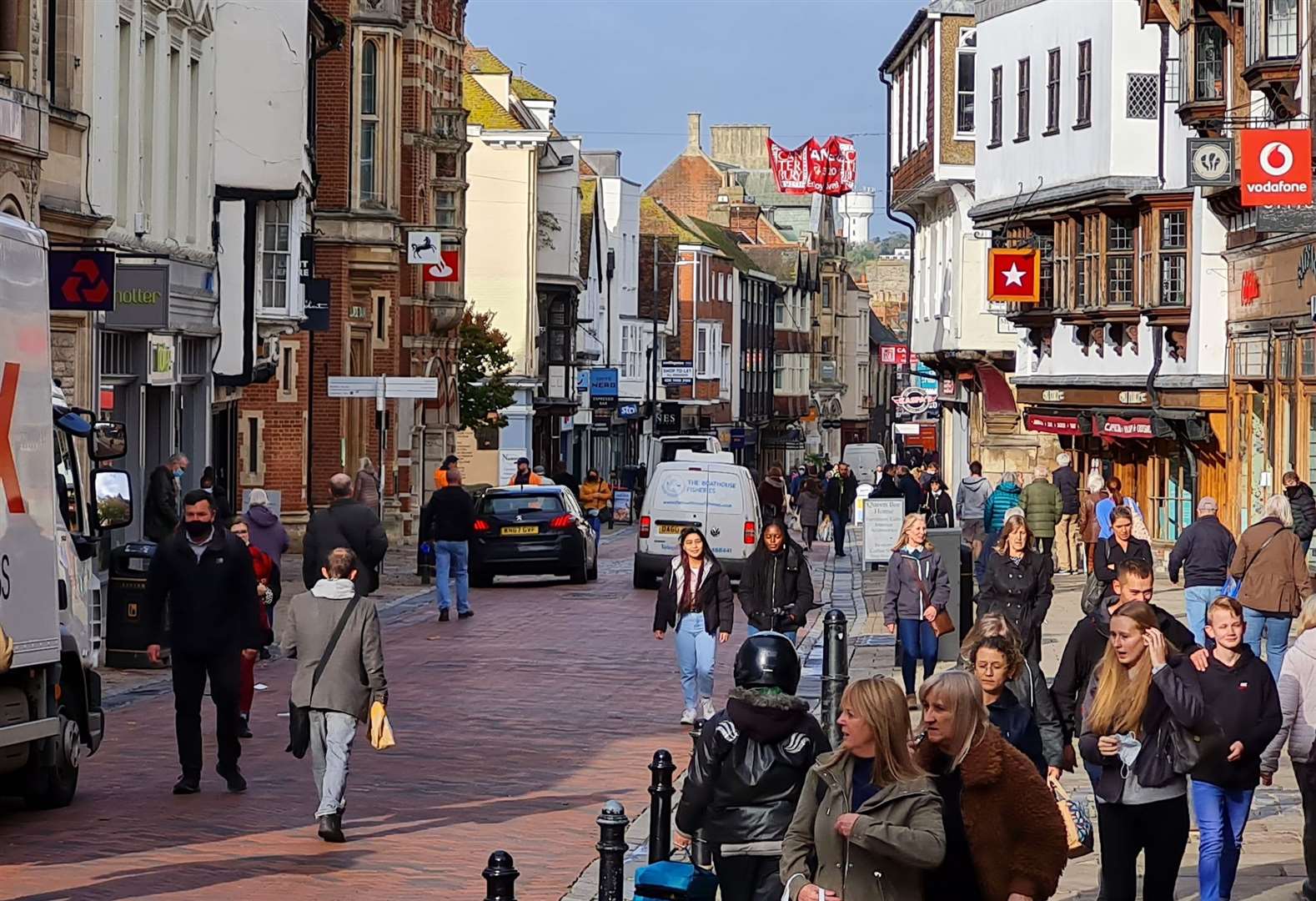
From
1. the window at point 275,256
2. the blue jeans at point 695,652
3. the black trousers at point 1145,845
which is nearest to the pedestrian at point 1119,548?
the blue jeans at point 695,652

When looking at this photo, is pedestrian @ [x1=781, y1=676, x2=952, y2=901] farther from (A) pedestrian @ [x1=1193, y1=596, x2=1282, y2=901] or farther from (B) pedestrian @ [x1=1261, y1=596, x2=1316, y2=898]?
(B) pedestrian @ [x1=1261, y1=596, x2=1316, y2=898]

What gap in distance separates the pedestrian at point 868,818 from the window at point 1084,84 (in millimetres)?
35239

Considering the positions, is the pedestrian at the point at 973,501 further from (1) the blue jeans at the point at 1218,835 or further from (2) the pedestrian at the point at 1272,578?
(1) the blue jeans at the point at 1218,835

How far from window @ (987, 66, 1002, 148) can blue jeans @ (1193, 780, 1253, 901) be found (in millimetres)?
36788

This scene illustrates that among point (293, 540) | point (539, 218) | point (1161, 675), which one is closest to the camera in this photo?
point (1161, 675)

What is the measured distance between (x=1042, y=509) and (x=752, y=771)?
1013 inches

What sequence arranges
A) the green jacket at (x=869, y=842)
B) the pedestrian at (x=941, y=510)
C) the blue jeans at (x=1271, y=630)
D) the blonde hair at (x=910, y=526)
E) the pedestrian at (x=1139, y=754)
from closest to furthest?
the green jacket at (x=869, y=842), the pedestrian at (x=1139, y=754), the blonde hair at (x=910, y=526), the blue jeans at (x=1271, y=630), the pedestrian at (x=941, y=510)

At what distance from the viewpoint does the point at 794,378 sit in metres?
114

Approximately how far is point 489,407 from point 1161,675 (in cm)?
4947

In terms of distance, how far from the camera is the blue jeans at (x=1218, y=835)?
9.96m

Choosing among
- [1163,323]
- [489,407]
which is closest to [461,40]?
[489,407]

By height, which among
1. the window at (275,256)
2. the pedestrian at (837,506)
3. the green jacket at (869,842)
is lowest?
the pedestrian at (837,506)

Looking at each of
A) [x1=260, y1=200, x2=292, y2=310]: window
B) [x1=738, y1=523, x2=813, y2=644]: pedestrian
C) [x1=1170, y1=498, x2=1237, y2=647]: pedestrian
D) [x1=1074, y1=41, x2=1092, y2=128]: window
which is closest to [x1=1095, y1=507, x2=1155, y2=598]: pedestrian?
[x1=1170, y1=498, x2=1237, y2=647]: pedestrian

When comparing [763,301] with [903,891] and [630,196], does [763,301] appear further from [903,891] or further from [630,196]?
[903,891]
